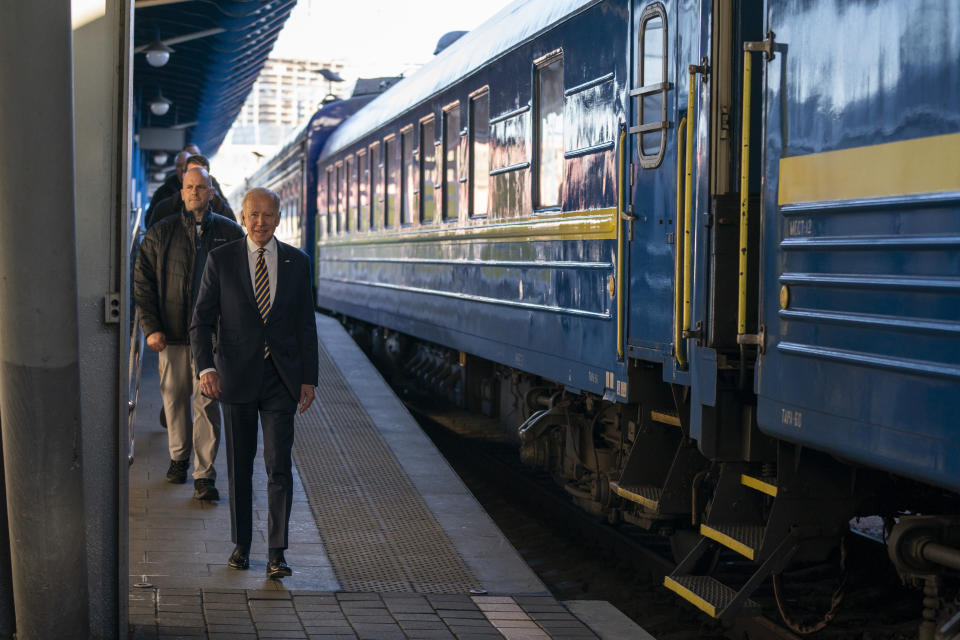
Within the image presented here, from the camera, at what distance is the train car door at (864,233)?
404 cm

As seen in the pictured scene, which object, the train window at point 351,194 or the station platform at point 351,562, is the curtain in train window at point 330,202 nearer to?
the train window at point 351,194

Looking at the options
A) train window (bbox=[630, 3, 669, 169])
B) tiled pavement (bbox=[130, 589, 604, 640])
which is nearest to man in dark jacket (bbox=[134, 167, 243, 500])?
tiled pavement (bbox=[130, 589, 604, 640])

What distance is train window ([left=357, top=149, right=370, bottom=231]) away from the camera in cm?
1572

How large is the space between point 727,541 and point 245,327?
97.1 inches

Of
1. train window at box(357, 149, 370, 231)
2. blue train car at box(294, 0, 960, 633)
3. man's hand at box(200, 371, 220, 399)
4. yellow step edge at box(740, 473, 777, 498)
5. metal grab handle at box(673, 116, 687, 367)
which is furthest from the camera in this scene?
train window at box(357, 149, 370, 231)

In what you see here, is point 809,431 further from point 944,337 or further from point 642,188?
point 642,188

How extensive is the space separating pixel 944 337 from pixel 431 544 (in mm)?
3445

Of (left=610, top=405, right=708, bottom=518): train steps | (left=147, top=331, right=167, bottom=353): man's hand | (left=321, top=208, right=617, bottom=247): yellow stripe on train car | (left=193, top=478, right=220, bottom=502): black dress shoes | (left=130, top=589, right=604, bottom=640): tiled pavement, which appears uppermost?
(left=321, top=208, right=617, bottom=247): yellow stripe on train car

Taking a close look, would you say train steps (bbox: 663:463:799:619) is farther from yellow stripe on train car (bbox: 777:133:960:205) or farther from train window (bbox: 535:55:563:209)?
train window (bbox: 535:55:563:209)

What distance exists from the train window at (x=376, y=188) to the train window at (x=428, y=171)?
92.2 inches

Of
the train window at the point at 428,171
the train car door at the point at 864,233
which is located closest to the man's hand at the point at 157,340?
the train car door at the point at 864,233

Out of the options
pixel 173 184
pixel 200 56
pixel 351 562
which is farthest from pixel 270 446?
pixel 200 56

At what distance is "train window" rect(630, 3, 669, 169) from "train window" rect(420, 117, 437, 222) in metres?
5.16

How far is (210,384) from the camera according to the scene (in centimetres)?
582
